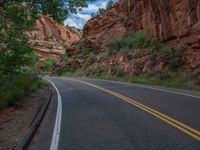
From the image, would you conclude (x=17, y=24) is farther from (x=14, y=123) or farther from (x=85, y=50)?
(x=85, y=50)

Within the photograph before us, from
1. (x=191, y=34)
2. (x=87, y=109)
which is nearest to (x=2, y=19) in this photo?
(x=87, y=109)

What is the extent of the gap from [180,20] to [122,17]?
2418 centimetres

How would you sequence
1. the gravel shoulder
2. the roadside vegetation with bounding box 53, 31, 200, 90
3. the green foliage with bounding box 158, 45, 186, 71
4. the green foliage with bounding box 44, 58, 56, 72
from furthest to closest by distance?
1. the green foliage with bounding box 44, 58, 56, 72
2. the green foliage with bounding box 158, 45, 186, 71
3. the roadside vegetation with bounding box 53, 31, 200, 90
4. the gravel shoulder

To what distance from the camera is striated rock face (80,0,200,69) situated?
24.1 meters

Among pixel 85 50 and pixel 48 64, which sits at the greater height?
pixel 85 50

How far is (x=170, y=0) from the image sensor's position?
94.2 ft

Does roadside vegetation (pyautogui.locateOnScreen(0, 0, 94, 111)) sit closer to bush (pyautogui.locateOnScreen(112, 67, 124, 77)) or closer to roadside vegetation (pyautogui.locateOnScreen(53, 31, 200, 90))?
roadside vegetation (pyautogui.locateOnScreen(53, 31, 200, 90))

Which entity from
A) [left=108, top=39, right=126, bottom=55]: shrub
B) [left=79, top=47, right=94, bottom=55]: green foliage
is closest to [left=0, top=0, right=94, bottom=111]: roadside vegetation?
[left=108, top=39, right=126, bottom=55]: shrub

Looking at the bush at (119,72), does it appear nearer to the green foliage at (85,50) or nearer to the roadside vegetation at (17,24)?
the roadside vegetation at (17,24)

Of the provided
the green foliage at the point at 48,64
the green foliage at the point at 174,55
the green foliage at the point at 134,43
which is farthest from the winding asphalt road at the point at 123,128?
the green foliage at the point at 48,64

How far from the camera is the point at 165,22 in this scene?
2956 centimetres

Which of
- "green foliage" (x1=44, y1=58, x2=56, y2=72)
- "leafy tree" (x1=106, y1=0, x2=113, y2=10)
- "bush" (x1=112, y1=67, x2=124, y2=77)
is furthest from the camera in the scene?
"green foliage" (x1=44, y1=58, x2=56, y2=72)

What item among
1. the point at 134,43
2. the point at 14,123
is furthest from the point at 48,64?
the point at 14,123

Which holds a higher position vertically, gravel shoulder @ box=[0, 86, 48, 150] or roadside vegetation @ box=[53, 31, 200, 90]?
roadside vegetation @ box=[53, 31, 200, 90]
